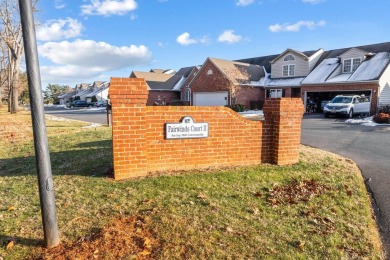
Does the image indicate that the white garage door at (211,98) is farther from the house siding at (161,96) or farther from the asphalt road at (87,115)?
the asphalt road at (87,115)

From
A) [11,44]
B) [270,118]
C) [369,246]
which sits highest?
[11,44]

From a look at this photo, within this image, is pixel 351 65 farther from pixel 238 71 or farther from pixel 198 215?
pixel 198 215

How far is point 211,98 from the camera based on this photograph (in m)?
33.3

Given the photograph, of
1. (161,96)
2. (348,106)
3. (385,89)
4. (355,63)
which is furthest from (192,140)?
(161,96)

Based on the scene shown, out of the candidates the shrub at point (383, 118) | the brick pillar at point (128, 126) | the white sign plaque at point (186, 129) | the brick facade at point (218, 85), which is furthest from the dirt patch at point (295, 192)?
the brick facade at point (218, 85)

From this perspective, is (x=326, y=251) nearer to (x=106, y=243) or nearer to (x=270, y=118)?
(x=106, y=243)

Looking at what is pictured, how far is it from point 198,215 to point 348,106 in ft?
69.2

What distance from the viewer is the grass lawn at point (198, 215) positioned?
3.10 meters

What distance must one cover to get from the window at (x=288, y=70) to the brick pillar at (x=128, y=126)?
29.3 m

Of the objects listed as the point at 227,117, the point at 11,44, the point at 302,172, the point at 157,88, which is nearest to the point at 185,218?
the point at 227,117

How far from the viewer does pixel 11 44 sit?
83.9ft

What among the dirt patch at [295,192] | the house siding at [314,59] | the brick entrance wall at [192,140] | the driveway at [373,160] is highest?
the house siding at [314,59]

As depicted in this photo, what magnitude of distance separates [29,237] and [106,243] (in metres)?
0.96

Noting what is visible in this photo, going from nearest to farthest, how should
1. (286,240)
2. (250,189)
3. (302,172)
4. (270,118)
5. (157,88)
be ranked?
(286,240)
(250,189)
(302,172)
(270,118)
(157,88)
